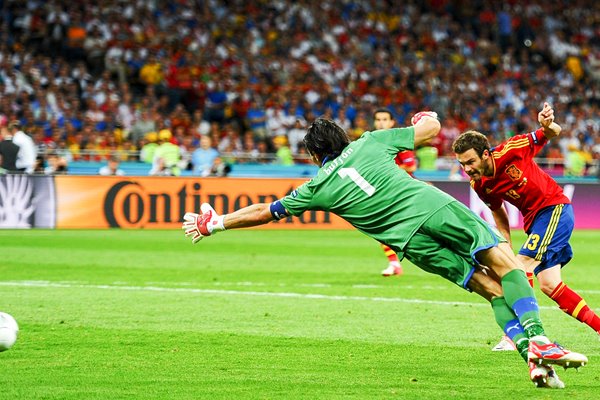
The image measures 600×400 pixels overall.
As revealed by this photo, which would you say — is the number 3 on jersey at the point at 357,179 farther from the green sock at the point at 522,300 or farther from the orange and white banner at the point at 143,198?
the orange and white banner at the point at 143,198

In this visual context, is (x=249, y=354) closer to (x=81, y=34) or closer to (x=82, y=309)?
(x=82, y=309)

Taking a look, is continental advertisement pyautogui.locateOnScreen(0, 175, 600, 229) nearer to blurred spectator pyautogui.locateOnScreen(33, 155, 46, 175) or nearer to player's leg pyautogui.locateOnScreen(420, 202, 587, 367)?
blurred spectator pyautogui.locateOnScreen(33, 155, 46, 175)

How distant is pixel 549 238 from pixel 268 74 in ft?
81.3

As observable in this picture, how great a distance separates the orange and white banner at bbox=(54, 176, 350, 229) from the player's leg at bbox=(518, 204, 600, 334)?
14900 millimetres

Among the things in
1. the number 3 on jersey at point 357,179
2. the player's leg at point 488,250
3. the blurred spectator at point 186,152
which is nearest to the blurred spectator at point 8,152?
the blurred spectator at point 186,152

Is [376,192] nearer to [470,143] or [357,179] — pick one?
→ [357,179]

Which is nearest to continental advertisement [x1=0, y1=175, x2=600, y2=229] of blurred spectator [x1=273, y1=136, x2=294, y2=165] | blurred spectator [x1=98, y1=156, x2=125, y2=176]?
blurred spectator [x1=98, y1=156, x2=125, y2=176]

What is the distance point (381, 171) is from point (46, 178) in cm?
1630

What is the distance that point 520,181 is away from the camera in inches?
352

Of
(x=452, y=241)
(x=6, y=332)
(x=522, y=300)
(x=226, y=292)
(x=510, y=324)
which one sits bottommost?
(x=226, y=292)

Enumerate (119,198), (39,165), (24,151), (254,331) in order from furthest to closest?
(39,165)
(24,151)
(119,198)
(254,331)

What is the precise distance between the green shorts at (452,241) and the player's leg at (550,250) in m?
1.88

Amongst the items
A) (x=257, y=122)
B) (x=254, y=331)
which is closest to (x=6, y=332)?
(x=254, y=331)

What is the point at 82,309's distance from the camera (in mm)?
11023
